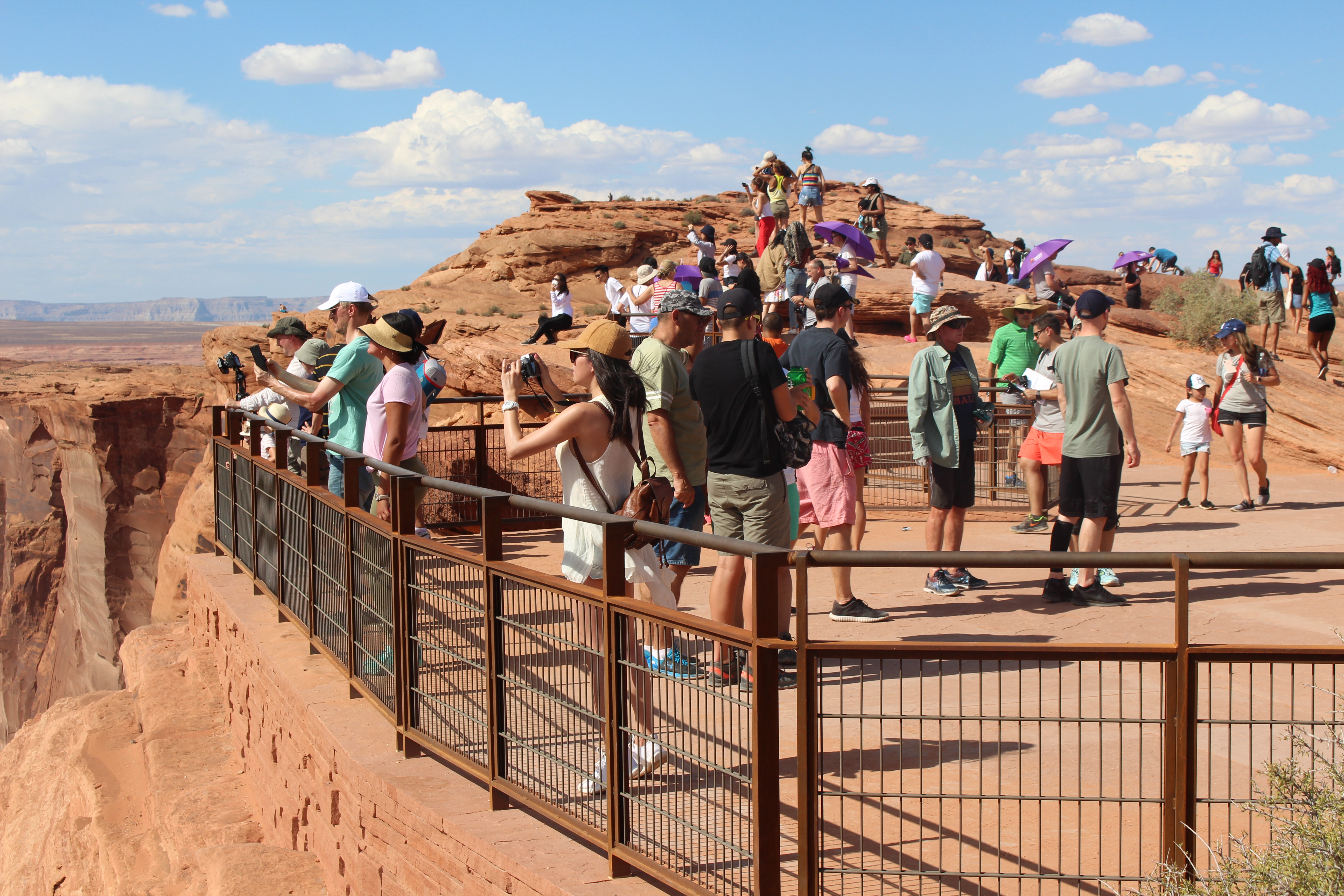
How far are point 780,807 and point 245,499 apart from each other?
5798 mm

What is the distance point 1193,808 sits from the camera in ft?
10.2

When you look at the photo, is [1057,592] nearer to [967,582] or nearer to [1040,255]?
[967,582]

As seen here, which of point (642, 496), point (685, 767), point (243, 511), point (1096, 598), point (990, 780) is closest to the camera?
point (685, 767)

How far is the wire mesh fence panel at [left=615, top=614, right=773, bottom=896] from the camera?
135 inches

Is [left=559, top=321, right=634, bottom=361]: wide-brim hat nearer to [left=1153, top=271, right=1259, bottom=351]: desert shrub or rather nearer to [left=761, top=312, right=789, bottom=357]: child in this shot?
[left=761, top=312, right=789, bottom=357]: child

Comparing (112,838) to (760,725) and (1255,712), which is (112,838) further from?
(1255,712)

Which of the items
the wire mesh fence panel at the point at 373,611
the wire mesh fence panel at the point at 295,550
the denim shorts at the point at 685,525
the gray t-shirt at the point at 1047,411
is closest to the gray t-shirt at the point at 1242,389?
the gray t-shirt at the point at 1047,411

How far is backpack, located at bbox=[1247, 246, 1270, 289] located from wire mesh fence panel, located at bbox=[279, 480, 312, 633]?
1850cm

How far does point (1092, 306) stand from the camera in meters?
7.36

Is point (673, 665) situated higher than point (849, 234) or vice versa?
point (849, 234)

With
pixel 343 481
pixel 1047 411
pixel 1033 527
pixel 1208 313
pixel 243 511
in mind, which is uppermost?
pixel 1208 313

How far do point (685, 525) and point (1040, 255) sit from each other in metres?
13.1

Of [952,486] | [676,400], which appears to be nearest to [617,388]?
[676,400]

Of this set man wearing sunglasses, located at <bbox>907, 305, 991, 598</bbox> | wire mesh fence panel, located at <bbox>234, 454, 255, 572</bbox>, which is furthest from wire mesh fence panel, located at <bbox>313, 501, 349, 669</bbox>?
man wearing sunglasses, located at <bbox>907, 305, 991, 598</bbox>
